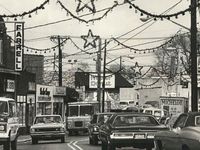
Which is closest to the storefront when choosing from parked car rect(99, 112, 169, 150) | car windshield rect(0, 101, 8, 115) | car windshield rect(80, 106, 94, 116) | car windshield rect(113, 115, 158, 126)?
car windshield rect(80, 106, 94, 116)

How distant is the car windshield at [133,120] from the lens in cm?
2105

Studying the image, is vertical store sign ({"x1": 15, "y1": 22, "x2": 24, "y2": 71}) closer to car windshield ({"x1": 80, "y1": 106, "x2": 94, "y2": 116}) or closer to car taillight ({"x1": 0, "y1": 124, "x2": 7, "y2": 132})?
car windshield ({"x1": 80, "y1": 106, "x2": 94, "y2": 116})

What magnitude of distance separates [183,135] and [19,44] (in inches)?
1213

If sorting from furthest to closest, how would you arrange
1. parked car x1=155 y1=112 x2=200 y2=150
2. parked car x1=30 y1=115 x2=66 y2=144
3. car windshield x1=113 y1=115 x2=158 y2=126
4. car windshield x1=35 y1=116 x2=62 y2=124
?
car windshield x1=35 y1=116 x2=62 y2=124
parked car x1=30 y1=115 x2=66 y2=144
car windshield x1=113 y1=115 x2=158 y2=126
parked car x1=155 y1=112 x2=200 y2=150

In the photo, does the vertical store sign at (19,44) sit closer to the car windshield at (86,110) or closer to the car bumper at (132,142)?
the car windshield at (86,110)

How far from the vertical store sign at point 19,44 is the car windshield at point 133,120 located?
74.7 ft

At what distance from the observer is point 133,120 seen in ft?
69.7

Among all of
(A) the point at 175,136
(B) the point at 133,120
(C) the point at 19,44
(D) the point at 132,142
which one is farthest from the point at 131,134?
(C) the point at 19,44

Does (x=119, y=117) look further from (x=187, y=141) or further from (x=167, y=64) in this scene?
(x=167, y=64)

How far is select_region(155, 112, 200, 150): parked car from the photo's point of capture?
12.9 m

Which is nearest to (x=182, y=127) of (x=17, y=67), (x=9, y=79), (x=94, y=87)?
(x=17, y=67)

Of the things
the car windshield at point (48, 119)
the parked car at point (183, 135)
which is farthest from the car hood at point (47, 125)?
the parked car at point (183, 135)

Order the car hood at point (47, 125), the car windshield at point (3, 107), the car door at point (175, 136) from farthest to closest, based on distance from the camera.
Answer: the car hood at point (47, 125), the car windshield at point (3, 107), the car door at point (175, 136)

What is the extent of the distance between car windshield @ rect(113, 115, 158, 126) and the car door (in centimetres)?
533
